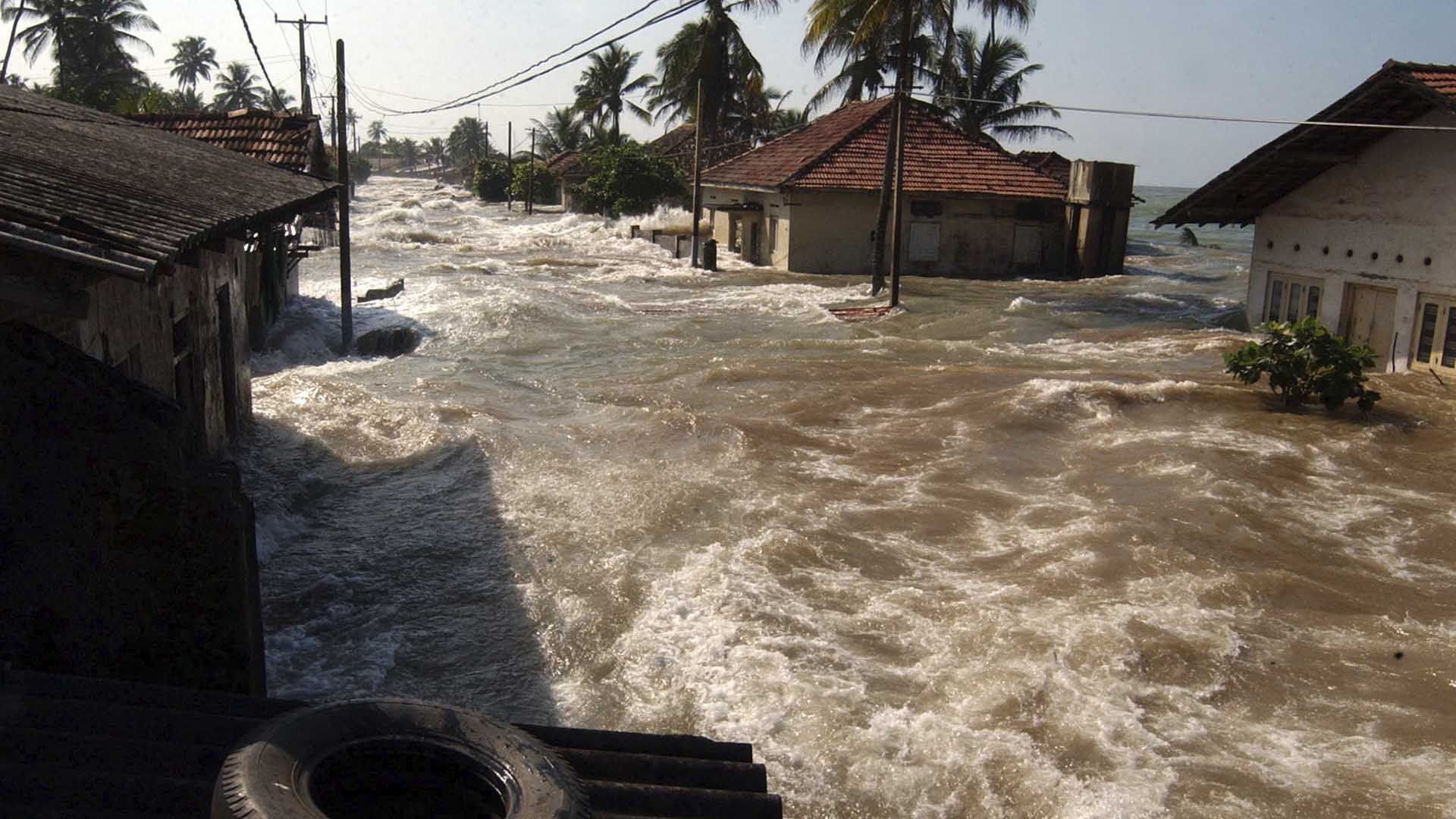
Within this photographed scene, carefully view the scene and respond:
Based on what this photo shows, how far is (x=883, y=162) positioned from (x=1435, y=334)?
735 inches

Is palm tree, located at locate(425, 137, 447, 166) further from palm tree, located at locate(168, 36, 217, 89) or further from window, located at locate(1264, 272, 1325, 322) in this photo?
window, located at locate(1264, 272, 1325, 322)

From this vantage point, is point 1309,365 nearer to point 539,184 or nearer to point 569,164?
point 569,164

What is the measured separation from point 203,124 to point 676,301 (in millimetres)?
10465

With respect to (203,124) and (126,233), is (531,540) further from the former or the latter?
(203,124)

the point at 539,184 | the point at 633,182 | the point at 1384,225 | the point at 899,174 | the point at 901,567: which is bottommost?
the point at 901,567

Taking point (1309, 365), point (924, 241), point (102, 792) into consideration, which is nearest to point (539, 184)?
point (924, 241)

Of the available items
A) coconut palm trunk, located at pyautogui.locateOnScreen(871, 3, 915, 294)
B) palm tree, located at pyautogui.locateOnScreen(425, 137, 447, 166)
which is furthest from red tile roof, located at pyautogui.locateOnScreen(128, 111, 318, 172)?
palm tree, located at pyautogui.locateOnScreen(425, 137, 447, 166)

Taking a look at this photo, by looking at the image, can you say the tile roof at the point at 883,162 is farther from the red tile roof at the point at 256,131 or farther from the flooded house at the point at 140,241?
the flooded house at the point at 140,241

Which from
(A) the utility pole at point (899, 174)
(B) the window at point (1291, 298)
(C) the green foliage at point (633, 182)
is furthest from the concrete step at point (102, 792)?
(C) the green foliage at point (633, 182)

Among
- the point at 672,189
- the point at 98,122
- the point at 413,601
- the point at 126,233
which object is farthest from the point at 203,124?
the point at 672,189

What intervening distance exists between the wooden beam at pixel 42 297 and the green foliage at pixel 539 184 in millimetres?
61446

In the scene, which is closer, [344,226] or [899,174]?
[344,226]

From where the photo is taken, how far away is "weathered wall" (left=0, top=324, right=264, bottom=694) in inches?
196

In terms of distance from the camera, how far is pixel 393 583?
31.4 ft
